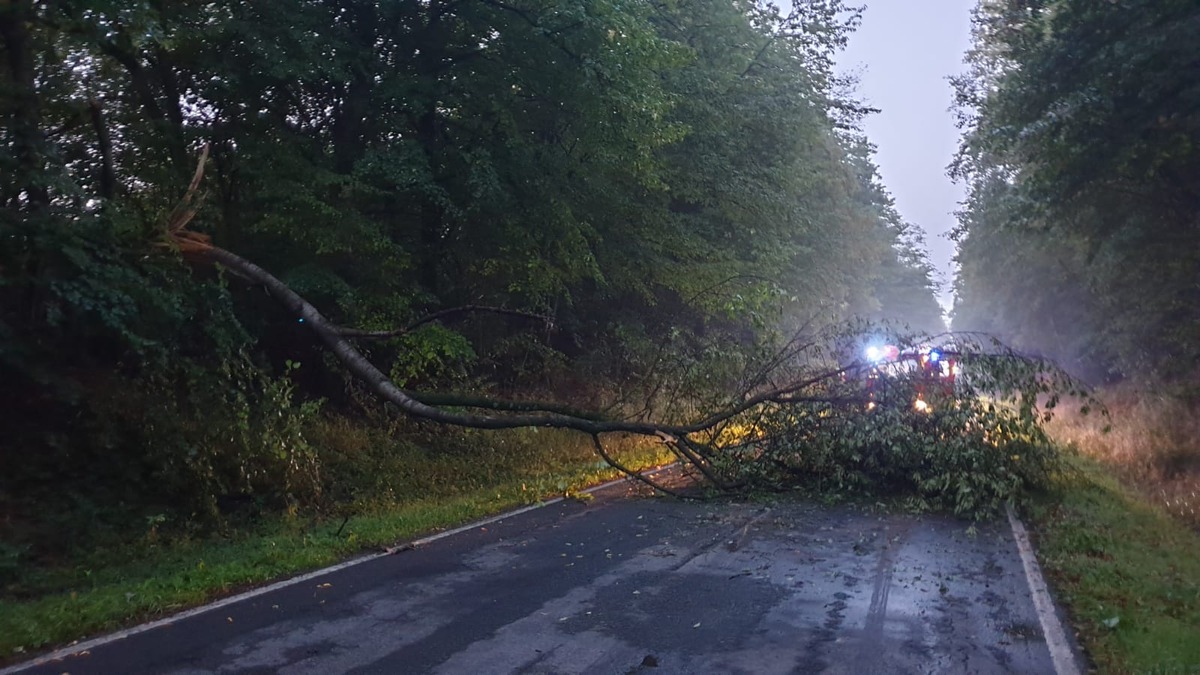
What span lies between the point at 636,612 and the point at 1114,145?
43.9ft

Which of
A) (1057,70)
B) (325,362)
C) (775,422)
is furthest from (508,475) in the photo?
(1057,70)

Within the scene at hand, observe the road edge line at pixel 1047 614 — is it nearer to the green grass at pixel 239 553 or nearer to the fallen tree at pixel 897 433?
the fallen tree at pixel 897 433

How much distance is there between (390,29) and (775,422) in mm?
8711

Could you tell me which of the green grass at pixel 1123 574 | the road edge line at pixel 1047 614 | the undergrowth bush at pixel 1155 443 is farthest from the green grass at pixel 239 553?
the undergrowth bush at pixel 1155 443

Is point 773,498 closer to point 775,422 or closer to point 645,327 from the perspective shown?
point 775,422

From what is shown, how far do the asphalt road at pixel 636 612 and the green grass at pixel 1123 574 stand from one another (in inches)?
17.3

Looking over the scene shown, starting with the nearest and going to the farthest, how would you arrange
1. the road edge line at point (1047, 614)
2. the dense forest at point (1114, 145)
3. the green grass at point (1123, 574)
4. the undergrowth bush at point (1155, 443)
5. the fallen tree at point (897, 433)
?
the road edge line at point (1047, 614) → the green grass at point (1123, 574) → the fallen tree at point (897, 433) → the undergrowth bush at point (1155, 443) → the dense forest at point (1114, 145)

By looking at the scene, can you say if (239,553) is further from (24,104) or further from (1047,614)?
(1047,614)

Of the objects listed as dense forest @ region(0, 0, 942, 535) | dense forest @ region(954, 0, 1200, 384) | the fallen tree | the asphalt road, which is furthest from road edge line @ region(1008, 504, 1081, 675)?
dense forest @ region(954, 0, 1200, 384)

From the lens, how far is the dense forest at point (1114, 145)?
15.0 metres

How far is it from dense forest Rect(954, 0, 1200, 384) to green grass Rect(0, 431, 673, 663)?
32.5 feet

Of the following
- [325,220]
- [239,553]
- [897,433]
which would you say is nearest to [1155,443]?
[897,433]

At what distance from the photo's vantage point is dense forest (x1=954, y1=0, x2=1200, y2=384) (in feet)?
49.1

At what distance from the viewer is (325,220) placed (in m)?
13.5
